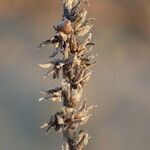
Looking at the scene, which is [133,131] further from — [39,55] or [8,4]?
[8,4]

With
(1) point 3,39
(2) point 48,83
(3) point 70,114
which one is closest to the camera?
(3) point 70,114

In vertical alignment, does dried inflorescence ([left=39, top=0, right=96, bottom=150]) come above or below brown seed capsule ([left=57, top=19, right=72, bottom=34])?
below

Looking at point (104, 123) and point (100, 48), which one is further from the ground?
point (100, 48)

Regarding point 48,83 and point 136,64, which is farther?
point 136,64

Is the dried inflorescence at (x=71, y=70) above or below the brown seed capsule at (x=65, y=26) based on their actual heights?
below

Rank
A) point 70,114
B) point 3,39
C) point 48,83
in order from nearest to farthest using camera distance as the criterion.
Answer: point 70,114 → point 48,83 → point 3,39

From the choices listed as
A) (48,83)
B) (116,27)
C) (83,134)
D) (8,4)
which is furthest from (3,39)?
(83,134)
